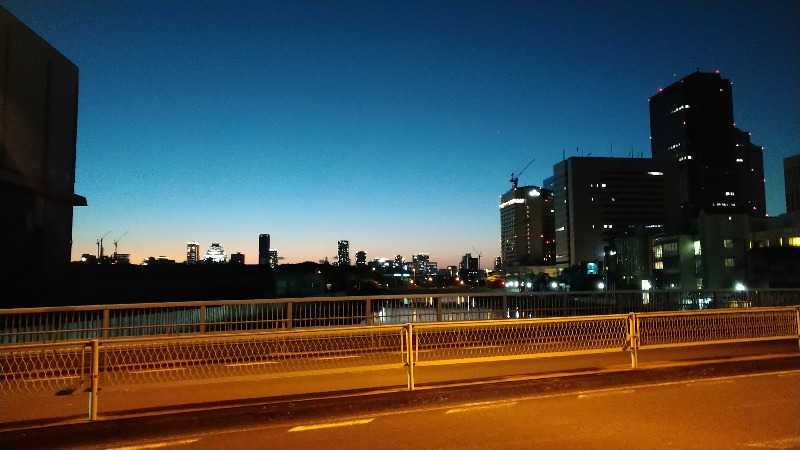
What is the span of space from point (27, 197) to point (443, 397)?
4418cm

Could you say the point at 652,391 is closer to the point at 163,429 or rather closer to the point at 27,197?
the point at 163,429

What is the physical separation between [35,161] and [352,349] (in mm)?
41926

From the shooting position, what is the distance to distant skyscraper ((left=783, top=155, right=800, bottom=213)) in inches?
4316

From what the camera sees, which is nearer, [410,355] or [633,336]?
[410,355]

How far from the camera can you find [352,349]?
1225 centimetres

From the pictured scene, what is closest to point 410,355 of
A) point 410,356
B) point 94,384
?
point 410,356

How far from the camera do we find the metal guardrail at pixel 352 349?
8.30 m

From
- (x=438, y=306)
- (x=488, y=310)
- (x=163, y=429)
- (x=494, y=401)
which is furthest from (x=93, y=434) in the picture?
(x=488, y=310)

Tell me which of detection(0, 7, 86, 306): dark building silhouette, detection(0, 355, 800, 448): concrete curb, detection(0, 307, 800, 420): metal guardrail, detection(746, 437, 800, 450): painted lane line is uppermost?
detection(0, 7, 86, 306): dark building silhouette

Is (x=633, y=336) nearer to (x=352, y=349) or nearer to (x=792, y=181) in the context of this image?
(x=352, y=349)

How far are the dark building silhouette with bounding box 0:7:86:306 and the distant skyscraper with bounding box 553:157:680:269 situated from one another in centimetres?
16188

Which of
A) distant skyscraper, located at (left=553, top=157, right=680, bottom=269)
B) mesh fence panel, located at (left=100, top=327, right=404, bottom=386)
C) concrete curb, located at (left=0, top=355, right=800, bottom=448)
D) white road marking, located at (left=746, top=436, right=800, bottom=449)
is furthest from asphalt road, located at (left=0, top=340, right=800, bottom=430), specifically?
distant skyscraper, located at (left=553, top=157, right=680, bottom=269)

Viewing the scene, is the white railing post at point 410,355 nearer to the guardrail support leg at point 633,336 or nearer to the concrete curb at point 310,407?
the concrete curb at point 310,407

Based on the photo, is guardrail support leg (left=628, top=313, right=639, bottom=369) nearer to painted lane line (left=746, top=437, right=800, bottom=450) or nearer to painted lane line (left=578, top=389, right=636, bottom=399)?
painted lane line (left=578, top=389, right=636, bottom=399)
